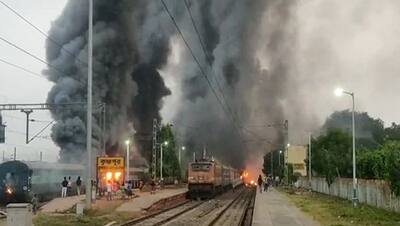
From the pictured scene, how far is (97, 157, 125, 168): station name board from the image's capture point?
42000mm

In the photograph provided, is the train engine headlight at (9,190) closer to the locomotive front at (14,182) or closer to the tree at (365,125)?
the locomotive front at (14,182)

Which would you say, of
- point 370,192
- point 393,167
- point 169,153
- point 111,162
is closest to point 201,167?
point 370,192

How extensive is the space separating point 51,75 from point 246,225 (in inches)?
2021

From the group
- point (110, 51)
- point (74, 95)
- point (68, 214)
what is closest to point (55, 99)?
point (74, 95)

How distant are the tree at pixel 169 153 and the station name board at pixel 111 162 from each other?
199ft

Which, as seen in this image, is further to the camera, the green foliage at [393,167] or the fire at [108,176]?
the fire at [108,176]

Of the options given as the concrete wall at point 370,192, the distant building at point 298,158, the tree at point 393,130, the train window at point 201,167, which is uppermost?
the tree at point 393,130

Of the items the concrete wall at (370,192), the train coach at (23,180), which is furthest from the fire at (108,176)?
the concrete wall at (370,192)

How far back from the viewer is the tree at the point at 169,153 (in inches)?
4176

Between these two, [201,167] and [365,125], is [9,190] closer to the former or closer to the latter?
[201,167]

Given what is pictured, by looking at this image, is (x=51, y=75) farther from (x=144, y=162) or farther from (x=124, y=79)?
(x=144, y=162)

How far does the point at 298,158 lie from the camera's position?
332 ft

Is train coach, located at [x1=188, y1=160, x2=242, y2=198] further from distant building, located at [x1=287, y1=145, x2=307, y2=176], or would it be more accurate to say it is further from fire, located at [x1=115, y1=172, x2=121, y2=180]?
distant building, located at [x1=287, y1=145, x2=307, y2=176]

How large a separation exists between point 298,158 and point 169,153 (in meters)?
20.8
